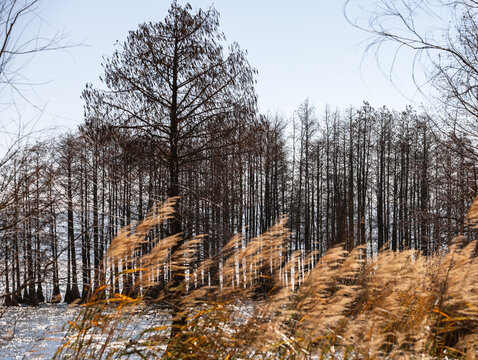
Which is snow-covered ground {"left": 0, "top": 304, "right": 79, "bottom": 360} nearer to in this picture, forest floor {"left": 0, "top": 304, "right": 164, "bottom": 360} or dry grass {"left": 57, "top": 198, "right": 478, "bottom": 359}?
forest floor {"left": 0, "top": 304, "right": 164, "bottom": 360}

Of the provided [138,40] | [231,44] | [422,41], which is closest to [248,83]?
[231,44]

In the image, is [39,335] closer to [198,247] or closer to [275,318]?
[275,318]

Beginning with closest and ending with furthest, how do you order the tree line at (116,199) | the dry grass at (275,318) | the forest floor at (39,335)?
the dry grass at (275,318) < the forest floor at (39,335) < the tree line at (116,199)

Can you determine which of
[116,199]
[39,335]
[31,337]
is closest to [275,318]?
[39,335]

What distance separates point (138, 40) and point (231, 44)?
2017mm

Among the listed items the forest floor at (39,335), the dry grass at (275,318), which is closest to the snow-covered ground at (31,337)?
the forest floor at (39,335)

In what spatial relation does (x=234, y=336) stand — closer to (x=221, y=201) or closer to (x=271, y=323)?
(x=271, y=323)

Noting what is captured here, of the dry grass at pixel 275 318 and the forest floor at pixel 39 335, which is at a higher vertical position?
the dry grass at pixel 275 318

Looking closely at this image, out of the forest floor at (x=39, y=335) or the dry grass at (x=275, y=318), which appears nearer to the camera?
the dry grass at (x=275, y=318)

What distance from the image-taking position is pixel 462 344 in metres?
2.23

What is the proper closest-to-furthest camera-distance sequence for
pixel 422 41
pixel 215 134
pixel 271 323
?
pixel 271 323
pixel 422 41
pixel 215 134

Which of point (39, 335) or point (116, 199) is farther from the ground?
point (116, 199)

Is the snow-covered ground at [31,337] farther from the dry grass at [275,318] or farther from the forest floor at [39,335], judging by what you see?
the dry grass at [275,318]

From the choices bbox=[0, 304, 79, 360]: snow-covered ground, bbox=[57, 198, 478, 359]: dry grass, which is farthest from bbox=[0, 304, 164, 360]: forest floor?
bbox=[57, 198, 478, 359]: dry grass
